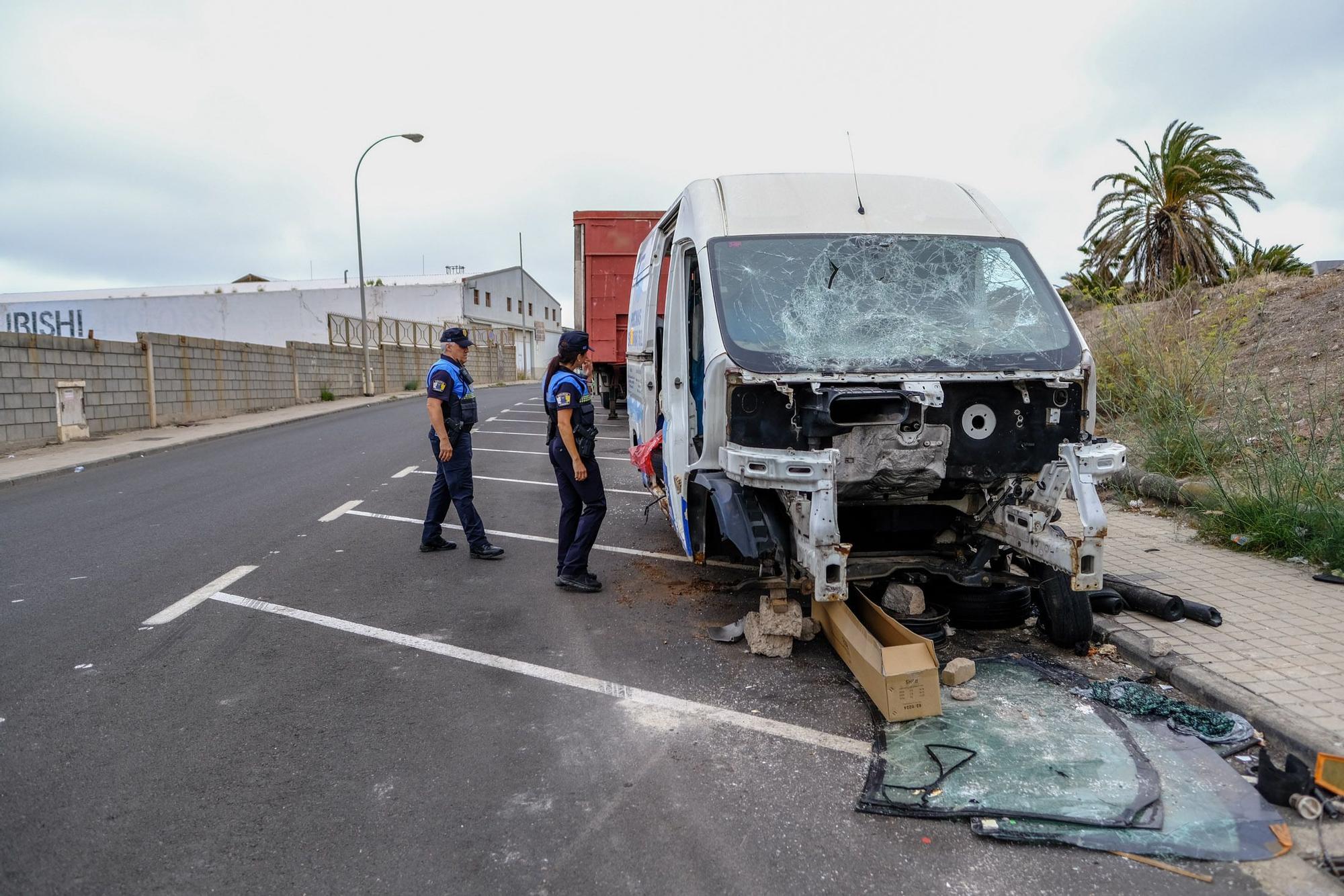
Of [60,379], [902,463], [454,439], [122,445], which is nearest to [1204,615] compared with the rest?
[902,463]

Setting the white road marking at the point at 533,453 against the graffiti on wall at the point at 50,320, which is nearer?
the white road marking at the point at 533,453

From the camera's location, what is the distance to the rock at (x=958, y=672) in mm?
4031

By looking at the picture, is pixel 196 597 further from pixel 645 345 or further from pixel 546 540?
pixel 645 345

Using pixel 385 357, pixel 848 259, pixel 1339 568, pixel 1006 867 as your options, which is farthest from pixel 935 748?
pixel 385 357

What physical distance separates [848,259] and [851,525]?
157cm

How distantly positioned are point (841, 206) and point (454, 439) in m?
3.60

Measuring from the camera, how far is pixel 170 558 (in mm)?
6691

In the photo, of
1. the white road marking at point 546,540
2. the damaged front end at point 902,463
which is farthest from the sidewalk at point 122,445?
the damaged front end at point 902,463

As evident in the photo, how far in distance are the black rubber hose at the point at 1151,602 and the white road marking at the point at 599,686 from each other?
233 centimetres

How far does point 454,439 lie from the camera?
680 cm

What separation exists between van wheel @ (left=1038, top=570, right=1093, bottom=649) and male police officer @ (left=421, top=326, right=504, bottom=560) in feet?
13.7

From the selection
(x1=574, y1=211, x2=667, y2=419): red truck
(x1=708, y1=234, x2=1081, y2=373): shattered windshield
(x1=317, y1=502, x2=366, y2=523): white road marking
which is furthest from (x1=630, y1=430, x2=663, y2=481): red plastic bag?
(x1=574, y1=211, x2=667, y2=419): red truck

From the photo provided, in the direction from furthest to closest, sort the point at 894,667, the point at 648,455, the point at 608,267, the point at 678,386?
1. the point at 608,267
2. the point at 648,455
3. the point at 678,386
4. the point at 894,667

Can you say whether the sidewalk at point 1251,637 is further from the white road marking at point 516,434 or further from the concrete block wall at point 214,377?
the concrete block wall at point 214,377
